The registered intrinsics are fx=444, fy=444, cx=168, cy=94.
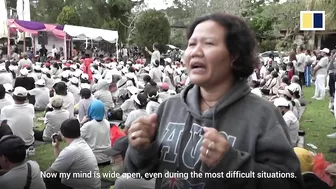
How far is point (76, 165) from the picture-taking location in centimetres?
514

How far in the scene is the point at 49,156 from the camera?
7.57 metres

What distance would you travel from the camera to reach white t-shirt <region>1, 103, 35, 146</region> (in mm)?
7322

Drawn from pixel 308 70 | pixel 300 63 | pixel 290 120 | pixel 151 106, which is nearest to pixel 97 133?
pixel 151 106

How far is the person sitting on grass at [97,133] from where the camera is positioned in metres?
6.79

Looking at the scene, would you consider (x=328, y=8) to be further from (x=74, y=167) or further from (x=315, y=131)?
(x=74, y=167)

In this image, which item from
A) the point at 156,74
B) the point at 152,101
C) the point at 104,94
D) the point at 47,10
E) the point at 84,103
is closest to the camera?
the point at 152,101

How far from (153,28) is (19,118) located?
20630 mm

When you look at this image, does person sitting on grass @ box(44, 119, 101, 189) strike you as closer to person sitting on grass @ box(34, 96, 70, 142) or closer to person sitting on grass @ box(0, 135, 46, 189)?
person sitting on grass @ box(0, 135, 46, 189)

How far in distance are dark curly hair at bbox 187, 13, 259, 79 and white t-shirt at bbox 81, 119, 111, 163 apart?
497 centimetres

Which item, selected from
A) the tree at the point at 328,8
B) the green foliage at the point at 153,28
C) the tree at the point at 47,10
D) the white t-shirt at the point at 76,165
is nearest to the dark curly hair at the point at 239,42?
the white t-shirt at the point at 76,165

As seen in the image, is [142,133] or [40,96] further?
[40,96]

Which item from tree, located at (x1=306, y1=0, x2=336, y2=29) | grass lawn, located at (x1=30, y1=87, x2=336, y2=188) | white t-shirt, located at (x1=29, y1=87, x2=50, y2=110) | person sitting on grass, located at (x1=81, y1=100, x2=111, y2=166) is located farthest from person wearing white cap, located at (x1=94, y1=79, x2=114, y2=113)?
tree, located at (x1=306, y1=0, x2=336, y2=29)

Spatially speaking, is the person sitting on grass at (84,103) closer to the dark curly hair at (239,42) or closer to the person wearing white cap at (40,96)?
the person wearing white cap at (40,96)

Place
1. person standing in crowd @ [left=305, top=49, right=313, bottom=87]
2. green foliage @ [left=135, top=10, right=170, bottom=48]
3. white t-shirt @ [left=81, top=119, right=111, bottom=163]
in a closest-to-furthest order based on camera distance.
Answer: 1. white t-shirt @ [left=81, top=119, right=111, bottom=163]
2. person standing in crowd @ [left=305, top=49, right=313, bottom=87]
3. green foliage @ [left=135, top=10, right=170, bottom=48]
